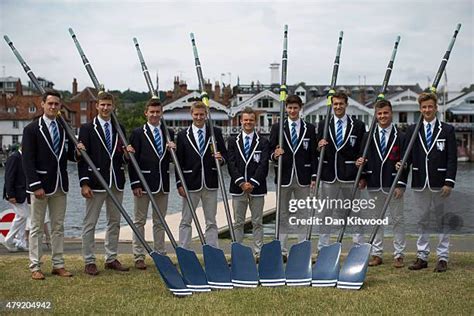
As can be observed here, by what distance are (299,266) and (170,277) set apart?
1.32m

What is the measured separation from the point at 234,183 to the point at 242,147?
0.43 metres

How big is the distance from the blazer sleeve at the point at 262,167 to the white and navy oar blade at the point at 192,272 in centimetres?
123

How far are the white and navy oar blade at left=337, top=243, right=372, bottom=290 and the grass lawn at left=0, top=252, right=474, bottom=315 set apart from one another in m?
0.12

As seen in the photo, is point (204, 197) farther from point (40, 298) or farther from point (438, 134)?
point (438, 134)

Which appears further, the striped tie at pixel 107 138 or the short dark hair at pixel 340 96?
the short dark hair at pixel 340 96

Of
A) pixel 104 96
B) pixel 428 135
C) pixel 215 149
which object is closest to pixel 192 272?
pixel 215 149

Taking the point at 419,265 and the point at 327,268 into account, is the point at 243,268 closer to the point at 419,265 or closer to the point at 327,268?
the point at 327,268

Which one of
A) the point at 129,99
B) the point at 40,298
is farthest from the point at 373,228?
the point at 129,99

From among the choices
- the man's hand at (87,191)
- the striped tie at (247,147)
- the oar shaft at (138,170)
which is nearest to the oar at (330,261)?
the striped tie at (247,147)

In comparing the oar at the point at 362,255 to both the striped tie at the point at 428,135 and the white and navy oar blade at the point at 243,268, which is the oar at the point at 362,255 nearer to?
the striped tie at the point at 428,135

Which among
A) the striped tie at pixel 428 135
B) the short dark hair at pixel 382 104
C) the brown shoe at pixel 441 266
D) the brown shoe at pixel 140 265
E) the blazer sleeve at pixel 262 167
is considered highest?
the short dark hair at pixel 382 104

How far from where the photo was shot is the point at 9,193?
8.83 metres

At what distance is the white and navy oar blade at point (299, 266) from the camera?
6362 millimetres

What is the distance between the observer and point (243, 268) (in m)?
6.50
